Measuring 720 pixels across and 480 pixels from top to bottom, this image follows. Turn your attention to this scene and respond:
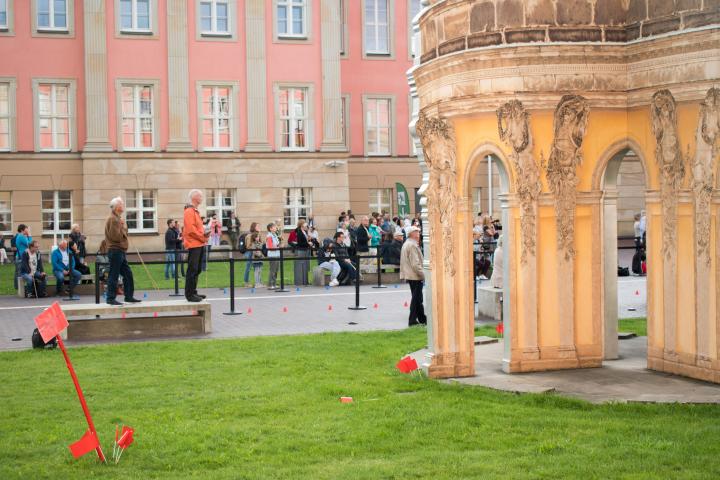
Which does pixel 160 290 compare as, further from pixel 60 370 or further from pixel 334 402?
pixel 334 402

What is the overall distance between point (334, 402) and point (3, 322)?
38.3 feet

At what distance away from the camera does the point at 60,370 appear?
1599 centimetres

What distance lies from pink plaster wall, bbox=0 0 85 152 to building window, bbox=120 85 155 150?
5.34ft

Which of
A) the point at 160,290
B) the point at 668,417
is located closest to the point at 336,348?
the point at 668,417

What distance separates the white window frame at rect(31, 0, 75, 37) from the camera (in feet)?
144

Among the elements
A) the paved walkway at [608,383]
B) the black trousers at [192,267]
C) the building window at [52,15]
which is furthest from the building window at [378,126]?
the paved walkway at [608,383]

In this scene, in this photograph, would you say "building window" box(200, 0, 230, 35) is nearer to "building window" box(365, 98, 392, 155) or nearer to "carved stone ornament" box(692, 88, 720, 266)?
"building window" box(365, 98, 392, 155)

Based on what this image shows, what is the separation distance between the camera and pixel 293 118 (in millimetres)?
46531

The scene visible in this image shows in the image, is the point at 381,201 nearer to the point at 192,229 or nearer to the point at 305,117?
the point at 305,117

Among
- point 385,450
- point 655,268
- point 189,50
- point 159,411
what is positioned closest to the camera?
point 385,450

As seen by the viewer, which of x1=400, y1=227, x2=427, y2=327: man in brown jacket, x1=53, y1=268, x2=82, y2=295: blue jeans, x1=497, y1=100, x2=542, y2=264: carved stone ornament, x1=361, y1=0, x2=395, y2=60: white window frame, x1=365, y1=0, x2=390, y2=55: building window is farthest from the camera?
x1=365, y1=0, x2=390, y2=55: building window

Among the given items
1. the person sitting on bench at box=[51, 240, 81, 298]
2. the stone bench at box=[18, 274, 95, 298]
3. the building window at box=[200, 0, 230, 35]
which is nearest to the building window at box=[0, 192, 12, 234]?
the building window at box=[200, 0, 230, 35]

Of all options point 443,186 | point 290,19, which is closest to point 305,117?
point 290,19

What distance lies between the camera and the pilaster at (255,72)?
1791 inches
